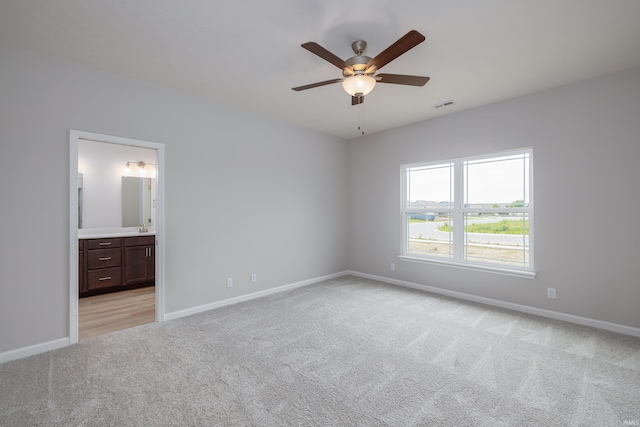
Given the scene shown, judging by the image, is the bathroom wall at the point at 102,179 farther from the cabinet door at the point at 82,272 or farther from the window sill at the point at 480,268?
the window sill at the point at 480,268

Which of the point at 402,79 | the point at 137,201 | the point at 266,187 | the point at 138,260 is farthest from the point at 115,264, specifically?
the point at 402,79

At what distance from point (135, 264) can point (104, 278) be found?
449 mm

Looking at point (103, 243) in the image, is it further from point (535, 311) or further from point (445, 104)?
point (535, 311)

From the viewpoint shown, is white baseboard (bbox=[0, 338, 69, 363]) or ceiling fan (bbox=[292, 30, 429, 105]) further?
white baseboard (bbox=[0, 338, 69, 363])

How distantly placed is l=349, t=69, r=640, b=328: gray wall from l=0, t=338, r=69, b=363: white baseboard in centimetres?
463

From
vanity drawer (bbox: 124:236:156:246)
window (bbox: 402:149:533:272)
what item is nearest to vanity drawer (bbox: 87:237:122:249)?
vanity drawer (bbox: 124:236:156:246)

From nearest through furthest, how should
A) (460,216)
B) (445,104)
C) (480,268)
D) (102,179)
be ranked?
(445,104)
(480,268)
(460,216)
(102,179)

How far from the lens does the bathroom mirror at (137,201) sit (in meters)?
5.35

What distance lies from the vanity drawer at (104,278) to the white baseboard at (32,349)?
1865 millimetres

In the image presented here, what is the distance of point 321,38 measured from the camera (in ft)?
7.94

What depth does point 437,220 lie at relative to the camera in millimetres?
4645

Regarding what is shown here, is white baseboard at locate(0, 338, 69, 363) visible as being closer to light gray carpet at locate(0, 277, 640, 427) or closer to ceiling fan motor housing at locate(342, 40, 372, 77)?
light gray carpet at locate(0, 277, 640, 427)

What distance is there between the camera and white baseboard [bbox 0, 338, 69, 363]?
2.50 m

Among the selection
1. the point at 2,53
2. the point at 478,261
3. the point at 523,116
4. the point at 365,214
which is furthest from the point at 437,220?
the point at 2,53
